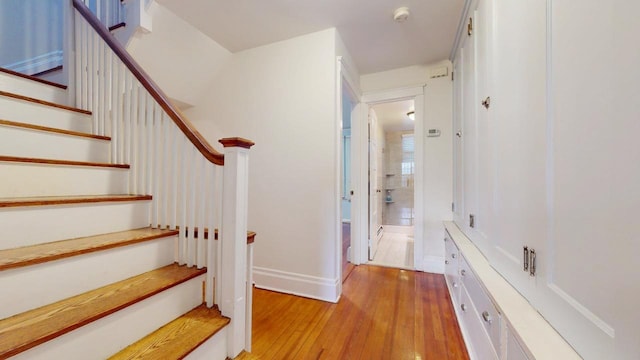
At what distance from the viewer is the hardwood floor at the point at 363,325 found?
1508 mm

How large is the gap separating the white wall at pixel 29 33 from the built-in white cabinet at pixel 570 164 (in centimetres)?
399

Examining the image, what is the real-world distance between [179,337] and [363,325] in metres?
1.26

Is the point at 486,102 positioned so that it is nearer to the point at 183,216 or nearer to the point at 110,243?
the point at 183,216

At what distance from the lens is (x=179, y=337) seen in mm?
1060

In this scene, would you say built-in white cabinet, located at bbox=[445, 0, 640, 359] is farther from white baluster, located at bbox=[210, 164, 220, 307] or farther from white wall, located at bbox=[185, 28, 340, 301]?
white baluster, located at bbox=[210, 164, 220, 307]

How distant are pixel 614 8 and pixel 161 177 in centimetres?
202

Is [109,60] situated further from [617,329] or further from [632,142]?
[617,329]

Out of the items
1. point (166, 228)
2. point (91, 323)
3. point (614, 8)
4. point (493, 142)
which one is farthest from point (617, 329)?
point (166, 228)

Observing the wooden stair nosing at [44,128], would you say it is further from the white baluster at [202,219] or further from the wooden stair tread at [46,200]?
the white baluster at [202,219]

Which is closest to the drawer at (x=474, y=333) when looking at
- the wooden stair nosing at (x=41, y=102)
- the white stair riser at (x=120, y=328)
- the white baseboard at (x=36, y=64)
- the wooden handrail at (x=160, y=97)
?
the white stair riser at (x=120, y=328)

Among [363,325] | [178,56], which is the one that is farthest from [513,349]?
[178,56]

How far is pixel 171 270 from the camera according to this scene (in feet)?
4.32

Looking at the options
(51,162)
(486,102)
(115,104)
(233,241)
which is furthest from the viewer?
(115,104)

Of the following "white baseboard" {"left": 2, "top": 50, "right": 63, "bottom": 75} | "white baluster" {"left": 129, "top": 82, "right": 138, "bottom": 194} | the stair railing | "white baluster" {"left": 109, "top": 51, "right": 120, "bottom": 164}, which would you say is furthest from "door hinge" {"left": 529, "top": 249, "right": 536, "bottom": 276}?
"white baseboard" {"left": 2, "top": 50, "right": 63, "bottom": 75}
